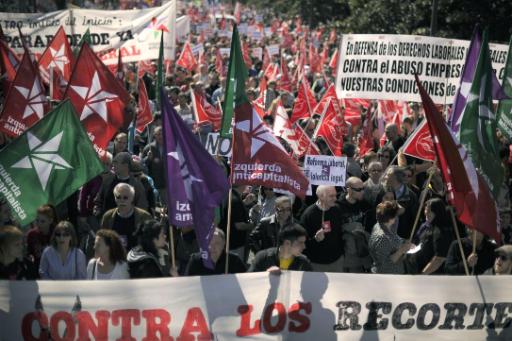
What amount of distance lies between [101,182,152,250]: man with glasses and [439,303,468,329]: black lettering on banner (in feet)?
9.64

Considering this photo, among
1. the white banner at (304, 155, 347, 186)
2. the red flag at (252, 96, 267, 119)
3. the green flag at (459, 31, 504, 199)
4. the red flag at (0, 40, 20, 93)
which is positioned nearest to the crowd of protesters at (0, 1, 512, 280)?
the white banner at (304, 155, 347, 186)

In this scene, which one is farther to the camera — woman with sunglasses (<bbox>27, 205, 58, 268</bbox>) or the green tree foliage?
the green tree foliage

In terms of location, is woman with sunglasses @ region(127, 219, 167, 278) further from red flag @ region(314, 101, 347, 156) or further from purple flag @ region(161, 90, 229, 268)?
red flag @ region(314, 101, 347, 156)

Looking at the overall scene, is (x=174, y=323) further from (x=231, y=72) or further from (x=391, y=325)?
(x=231, y=72)

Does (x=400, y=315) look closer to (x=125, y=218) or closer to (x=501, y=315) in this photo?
(x=501, y=315)

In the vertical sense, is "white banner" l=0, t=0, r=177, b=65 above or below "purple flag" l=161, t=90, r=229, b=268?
below

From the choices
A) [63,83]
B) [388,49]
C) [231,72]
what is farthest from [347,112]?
[231,72]

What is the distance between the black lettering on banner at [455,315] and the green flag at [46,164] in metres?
3.02

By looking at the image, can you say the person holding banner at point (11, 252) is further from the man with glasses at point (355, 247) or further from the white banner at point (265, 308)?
the man with glasses at point (355, 247)

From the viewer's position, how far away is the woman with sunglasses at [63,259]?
758 centimetres

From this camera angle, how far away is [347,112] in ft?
54.8

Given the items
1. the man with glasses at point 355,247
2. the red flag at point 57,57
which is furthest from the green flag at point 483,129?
the red flag at point 57,57

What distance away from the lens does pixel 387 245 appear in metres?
8.52

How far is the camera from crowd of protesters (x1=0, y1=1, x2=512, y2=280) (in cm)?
759
